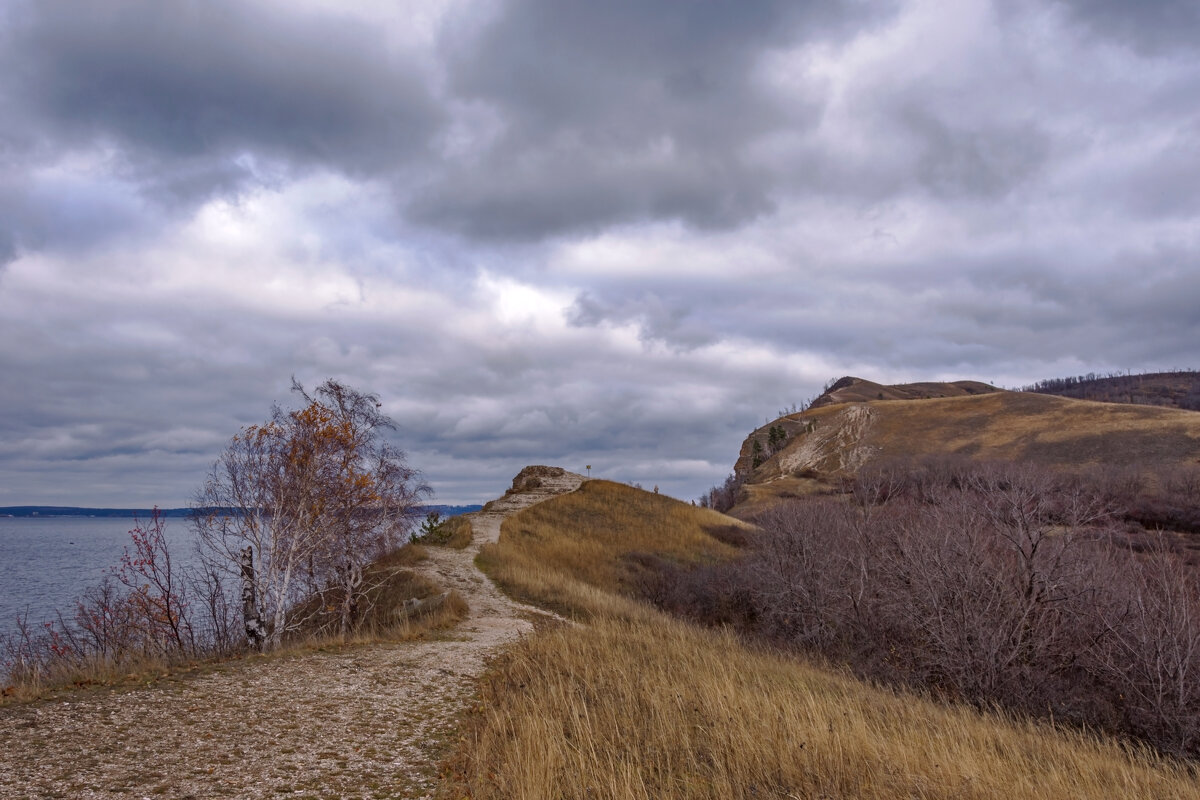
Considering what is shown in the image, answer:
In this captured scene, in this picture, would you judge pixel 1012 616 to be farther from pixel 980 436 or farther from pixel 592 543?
pixel 980 436

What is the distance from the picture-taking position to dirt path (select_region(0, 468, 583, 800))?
517cm

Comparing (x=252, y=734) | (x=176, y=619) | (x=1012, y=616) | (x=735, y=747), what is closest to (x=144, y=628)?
(x=176, y=619)

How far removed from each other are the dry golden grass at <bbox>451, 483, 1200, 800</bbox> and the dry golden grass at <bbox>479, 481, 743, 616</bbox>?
24.4 ft

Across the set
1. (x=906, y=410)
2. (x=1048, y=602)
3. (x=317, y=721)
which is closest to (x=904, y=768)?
(x=317, y=721)

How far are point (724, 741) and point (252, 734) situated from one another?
15.0 ft

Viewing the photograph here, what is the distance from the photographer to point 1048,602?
1345 cm

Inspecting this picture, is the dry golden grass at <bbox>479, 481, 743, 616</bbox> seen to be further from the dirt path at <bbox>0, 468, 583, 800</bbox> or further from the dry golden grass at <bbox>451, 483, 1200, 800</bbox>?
the dirt path at <bbox>0, 468, 583, 800</bbox>

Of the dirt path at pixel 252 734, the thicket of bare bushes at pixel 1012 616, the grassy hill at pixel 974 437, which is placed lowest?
the thicket of bare bushes at pixel 1012 616

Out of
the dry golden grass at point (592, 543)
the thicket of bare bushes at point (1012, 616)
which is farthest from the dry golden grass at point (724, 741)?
the dry golden grass at point (592, 543)

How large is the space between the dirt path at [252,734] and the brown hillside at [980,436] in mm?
63742

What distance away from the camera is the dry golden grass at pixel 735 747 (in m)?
5.32

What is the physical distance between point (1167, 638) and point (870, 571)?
8199mm

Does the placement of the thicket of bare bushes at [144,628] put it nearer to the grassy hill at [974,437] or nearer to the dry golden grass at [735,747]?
the dry golden grass at [735,747]

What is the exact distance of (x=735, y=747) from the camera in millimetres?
6059
